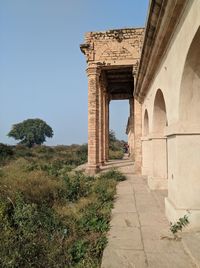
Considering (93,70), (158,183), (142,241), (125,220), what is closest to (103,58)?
(93,70)

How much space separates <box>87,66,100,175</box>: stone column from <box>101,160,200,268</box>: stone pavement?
6.78 meters

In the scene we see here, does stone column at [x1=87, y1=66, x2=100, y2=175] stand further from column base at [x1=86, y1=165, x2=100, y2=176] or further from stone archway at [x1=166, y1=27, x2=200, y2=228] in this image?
stone archway at [x1=166, y1=27, x2=200, y2=228]

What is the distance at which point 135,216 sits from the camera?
652 centimetres

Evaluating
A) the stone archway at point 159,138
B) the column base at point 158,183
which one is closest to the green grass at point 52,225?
the column base at point 158,183

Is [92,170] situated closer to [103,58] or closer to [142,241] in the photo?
[103,58]

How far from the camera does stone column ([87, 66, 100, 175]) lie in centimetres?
1469

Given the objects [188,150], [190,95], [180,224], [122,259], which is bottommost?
[122,259]

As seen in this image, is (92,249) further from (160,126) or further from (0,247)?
(160,126)

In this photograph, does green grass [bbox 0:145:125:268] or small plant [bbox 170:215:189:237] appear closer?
green grass [bbox 0:145:125:268]

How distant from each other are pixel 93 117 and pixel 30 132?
194ft

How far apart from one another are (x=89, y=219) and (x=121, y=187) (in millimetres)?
4617

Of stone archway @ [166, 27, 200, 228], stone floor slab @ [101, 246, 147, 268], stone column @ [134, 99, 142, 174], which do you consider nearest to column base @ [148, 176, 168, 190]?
stone archway @ [166, 27, 200, 228]

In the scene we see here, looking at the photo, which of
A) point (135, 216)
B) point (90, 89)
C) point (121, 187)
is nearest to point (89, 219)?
point (135, 216)

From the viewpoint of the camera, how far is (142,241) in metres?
4.91
